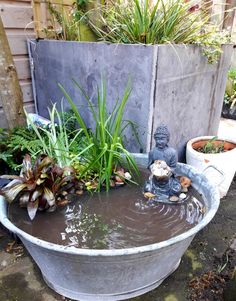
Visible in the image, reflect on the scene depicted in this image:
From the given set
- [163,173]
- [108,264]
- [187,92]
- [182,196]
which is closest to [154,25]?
[187,92]

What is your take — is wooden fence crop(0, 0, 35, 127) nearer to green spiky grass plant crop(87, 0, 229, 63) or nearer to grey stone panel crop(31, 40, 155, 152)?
grey stone panel crop(31, 40, 155, 152)

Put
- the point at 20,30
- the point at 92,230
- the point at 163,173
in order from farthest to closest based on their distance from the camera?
the point at 20,30 → the point at 163,173 → the point at 92,230

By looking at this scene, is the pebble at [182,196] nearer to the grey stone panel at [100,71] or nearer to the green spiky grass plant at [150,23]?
the grey stone panel at [100,71]

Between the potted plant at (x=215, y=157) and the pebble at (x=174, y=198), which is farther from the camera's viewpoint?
the potted plant at (x=215, y=157)

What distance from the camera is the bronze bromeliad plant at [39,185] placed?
1.48m

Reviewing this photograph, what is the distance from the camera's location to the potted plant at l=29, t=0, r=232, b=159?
1.86 m

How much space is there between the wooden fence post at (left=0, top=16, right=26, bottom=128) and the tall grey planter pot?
0.39m


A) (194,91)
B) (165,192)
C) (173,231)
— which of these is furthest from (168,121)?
(173,231)

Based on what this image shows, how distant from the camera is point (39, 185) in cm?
154

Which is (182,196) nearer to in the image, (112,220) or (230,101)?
(112,220)

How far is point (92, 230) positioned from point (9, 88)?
135 centimetres

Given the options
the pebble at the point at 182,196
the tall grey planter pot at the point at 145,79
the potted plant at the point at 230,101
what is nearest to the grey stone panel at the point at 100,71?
the tall grey planter pot at the point at 145,79

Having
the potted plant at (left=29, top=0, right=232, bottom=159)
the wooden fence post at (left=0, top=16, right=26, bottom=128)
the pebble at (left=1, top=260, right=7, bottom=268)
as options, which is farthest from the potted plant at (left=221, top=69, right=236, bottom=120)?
the pebble at (left=1, top=260, right=7, bottom=268)

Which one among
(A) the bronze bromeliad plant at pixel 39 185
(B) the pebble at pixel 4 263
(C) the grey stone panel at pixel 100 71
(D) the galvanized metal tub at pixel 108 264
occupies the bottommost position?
(B) the pebble at pixel 4 263
